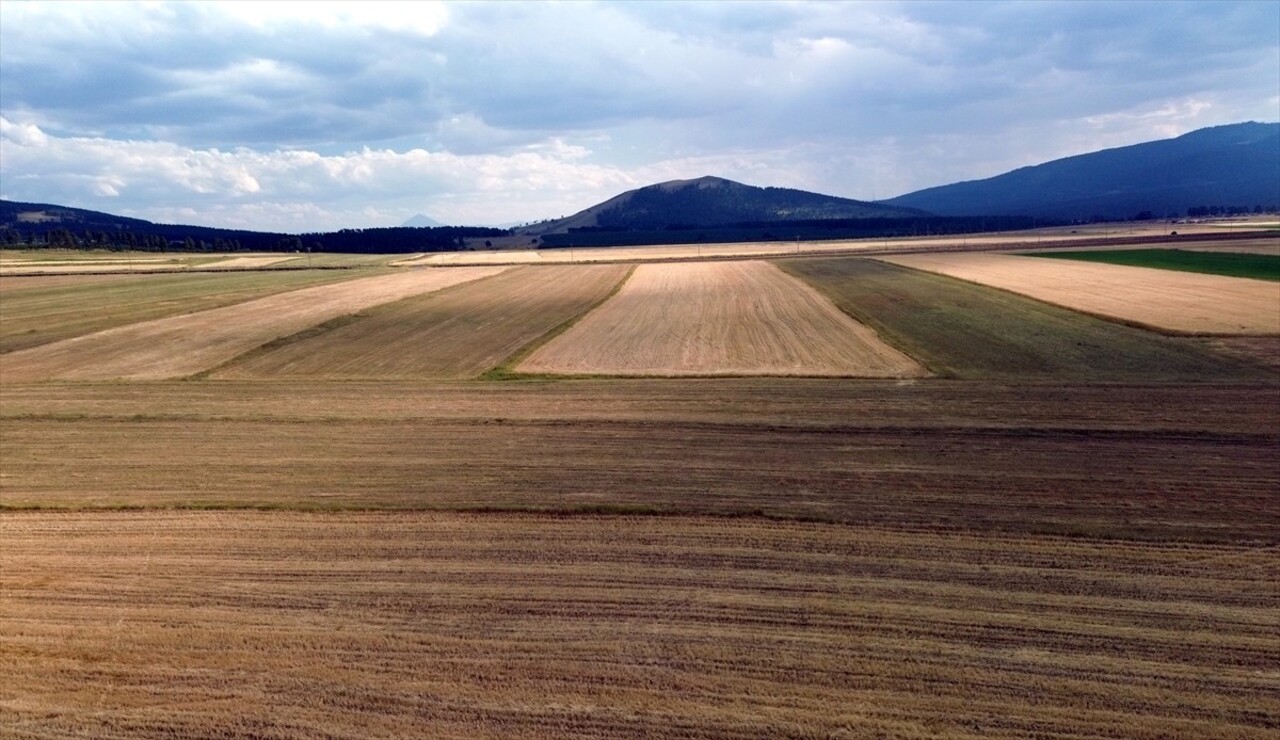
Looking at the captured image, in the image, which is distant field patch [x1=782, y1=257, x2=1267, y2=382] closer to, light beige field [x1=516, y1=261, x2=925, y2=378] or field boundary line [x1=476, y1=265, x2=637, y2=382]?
light beige field [x1=516, y1=261, x2=925, y2=378]

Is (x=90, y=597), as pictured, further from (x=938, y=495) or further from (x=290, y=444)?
(x=938, y=495)

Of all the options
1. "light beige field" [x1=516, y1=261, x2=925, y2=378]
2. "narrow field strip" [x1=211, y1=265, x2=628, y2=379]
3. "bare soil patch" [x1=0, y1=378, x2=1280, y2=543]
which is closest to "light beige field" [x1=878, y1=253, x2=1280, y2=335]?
"light beige field" [x1=516, y1=261, x2=925, y2=378]

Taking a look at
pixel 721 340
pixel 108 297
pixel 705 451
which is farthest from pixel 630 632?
pixel 108 297

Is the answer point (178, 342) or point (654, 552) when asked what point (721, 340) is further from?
point (178, 342)

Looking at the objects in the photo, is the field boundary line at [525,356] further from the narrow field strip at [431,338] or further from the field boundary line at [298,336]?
the field boundary line at [298,336]

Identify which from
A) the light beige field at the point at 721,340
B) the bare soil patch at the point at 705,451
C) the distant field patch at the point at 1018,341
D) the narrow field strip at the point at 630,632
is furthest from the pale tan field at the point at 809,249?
the narrow field strip at the point at 630,632

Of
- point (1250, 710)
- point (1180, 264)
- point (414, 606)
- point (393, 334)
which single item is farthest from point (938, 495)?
point (1180, 264)
